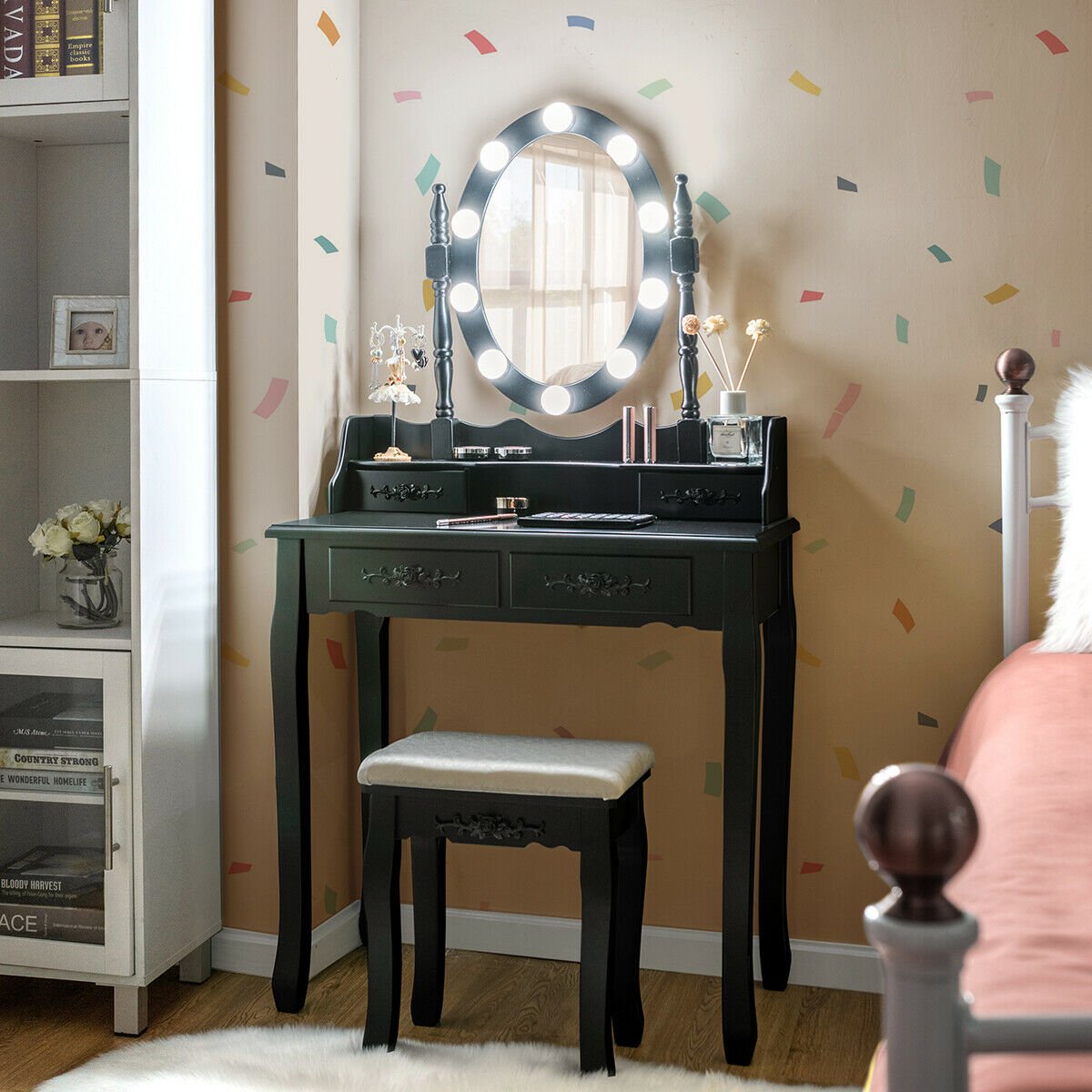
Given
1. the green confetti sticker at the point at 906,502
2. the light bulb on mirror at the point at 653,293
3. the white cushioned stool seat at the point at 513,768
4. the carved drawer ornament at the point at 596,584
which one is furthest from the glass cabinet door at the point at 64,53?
the green confetti sticker at the point at 906,502

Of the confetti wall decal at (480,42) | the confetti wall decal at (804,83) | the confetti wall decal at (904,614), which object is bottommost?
the confetti wall decal at (904,614)

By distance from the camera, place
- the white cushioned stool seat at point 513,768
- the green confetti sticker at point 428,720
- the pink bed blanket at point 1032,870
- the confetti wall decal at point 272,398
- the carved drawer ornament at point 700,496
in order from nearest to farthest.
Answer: the pink bed blanket at point 1032,870, the white cushioned stool seat at point 513,768, the carved drawer ornament at point 700,496, the confetti wall decal at point 272,398, the green confetti sticker at point 428,720

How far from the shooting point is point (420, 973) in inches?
94.1

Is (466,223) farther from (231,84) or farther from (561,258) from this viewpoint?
(231,84)

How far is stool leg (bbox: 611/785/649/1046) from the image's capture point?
2244mm

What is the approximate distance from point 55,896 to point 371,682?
75 centimetres

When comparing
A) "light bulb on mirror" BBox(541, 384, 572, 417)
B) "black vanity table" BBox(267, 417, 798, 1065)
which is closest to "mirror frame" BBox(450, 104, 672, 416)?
"light bulb on mirror" BBox(541, 384, 572, 417)

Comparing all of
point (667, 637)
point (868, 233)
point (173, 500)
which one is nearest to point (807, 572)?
point (667, 637)

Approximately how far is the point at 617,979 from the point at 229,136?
181 centimetres

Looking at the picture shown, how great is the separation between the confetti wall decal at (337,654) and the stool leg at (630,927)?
81cm

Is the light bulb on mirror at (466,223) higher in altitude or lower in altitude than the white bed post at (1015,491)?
higher

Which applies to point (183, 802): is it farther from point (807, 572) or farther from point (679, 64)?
point (679, 64)

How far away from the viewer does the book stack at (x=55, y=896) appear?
2357mm

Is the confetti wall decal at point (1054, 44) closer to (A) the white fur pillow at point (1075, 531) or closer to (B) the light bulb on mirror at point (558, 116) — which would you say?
(A) the white fur pillow at point (1075, 531)
